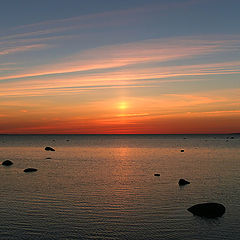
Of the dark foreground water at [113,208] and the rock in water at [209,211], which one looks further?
the rock in water at [209,211]

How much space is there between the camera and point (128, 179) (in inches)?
2174

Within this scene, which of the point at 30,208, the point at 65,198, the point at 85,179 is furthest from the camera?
the point at 85,179

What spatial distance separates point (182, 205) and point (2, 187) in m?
28.3

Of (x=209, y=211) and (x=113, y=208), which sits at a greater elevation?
(x=209, y=211)

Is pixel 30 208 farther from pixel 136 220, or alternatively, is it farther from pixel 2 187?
pixel 2 187

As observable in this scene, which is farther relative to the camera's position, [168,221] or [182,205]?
[182,205]

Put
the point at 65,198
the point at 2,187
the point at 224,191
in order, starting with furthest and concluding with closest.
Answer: the point at 2,187
the point at 224,191
the point at 65,198

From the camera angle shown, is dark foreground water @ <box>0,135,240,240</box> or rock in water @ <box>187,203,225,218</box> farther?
Result: rock in water @ <box>187,203,225,218</box>

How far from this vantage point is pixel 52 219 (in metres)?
28.7

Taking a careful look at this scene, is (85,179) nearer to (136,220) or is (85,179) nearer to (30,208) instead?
(30,208)

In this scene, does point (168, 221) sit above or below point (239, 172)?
below

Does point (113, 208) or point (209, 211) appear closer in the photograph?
point (209, 211)

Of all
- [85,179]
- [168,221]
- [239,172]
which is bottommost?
[168,221]

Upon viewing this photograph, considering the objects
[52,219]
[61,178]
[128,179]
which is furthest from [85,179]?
[52,219]
